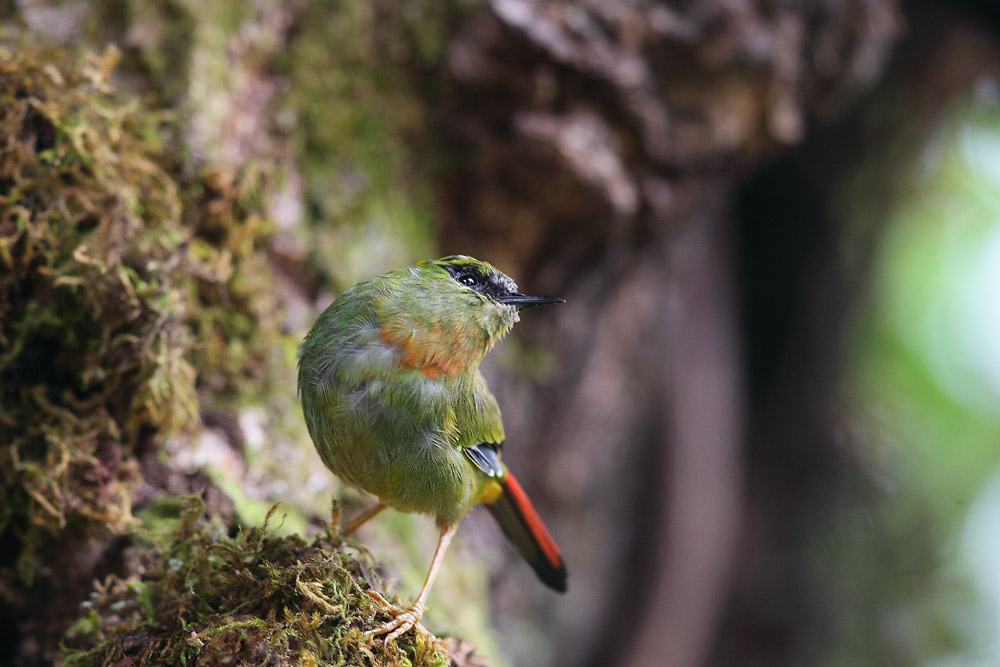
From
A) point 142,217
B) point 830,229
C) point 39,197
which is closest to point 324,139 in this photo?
point 142,217

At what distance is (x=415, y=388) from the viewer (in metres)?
2.53

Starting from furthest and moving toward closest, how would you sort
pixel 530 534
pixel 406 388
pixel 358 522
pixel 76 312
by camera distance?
pixel 530 534 < pixel 358 522 < pixel 76 312 < pixel 406 388

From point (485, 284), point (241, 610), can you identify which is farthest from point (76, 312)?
point (485, 284)

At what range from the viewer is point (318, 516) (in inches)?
123

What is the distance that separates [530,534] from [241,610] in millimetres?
1304

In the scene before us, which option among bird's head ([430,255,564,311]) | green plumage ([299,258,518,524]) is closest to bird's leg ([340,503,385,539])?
green plumage ([299,258,518,524])

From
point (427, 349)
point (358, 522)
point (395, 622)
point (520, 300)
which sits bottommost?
point (395, 622)

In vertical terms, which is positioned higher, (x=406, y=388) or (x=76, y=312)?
(x=406, y=388)

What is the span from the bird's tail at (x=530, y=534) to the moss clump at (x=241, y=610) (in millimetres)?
792

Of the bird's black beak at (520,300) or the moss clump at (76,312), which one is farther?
the bird's black beak at (520,300)

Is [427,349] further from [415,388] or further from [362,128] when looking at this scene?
[362,128]

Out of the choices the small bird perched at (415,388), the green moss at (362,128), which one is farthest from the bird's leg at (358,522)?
the green moss at (362,128)

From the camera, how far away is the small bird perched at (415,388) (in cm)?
246

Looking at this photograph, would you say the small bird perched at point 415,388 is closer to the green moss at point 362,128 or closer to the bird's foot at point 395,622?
the bird's foot at point 395,622
